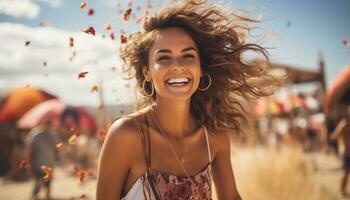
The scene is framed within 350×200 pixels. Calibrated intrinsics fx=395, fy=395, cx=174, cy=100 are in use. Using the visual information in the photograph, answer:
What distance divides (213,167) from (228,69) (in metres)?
0.88

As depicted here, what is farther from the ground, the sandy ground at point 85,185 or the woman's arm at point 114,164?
the woman's arm at point 114,164

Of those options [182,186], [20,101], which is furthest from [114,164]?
[20,101]

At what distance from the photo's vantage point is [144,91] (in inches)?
126

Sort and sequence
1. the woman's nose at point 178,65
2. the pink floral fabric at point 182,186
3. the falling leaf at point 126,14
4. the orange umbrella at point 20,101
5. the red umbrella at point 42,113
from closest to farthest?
1. the pink floral fabric at point 182,186
2. the woman's nose at point 178,65
3. the falling leaf at point 126,14
4. the red umbrella at point 42,113
5. the orange umbrella at point 20,101

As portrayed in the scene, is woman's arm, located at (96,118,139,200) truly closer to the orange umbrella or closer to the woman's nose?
the woman's nose

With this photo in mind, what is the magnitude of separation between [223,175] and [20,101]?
15.4 m

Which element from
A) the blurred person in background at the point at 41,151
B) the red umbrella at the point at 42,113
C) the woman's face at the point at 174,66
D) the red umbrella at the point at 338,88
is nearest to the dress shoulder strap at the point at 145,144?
the woman's face at the point at 174,66

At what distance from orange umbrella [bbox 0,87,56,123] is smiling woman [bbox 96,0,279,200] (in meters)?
13.6

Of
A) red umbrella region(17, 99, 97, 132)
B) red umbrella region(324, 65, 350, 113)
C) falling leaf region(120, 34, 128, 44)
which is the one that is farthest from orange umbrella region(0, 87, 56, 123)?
falling leaf region(120, 34, 128, 44)

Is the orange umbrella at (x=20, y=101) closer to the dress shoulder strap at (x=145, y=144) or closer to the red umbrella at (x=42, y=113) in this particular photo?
the red umbrella at (x=42, y=113)

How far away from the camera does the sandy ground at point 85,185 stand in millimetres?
8107

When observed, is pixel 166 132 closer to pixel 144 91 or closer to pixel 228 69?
pixel 144 91

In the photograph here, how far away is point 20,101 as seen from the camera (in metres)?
16.7

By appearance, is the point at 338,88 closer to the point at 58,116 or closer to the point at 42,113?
the point at 58,116
